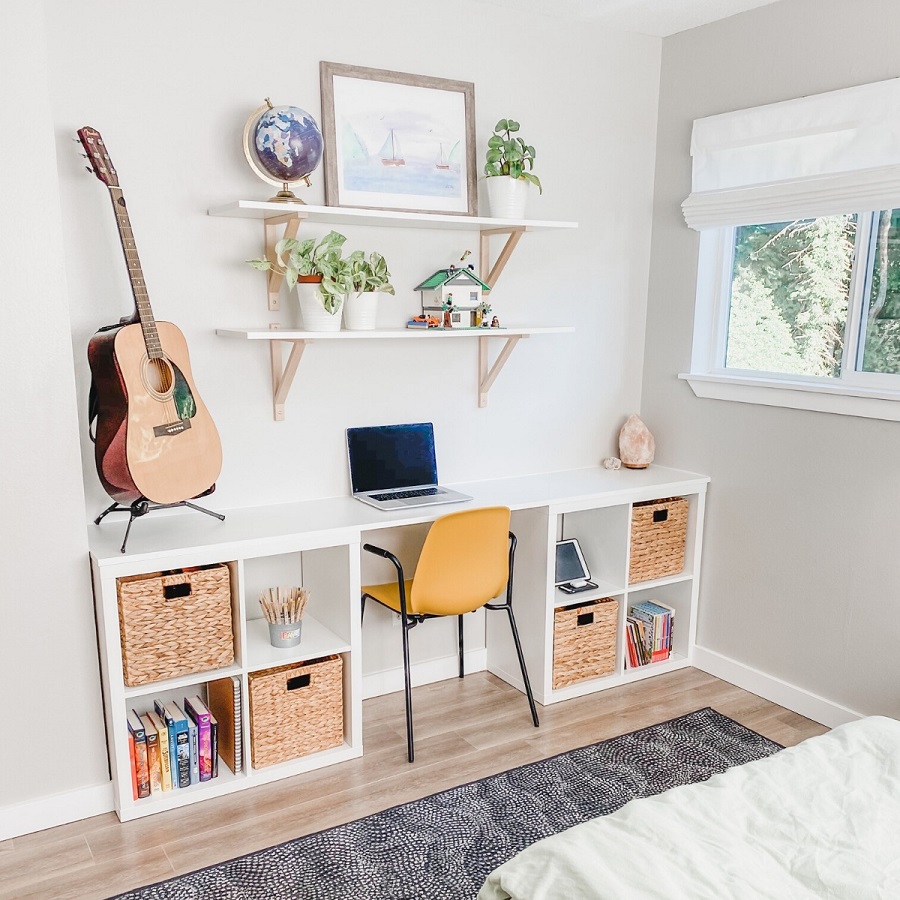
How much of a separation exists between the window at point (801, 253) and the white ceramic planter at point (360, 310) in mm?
1328

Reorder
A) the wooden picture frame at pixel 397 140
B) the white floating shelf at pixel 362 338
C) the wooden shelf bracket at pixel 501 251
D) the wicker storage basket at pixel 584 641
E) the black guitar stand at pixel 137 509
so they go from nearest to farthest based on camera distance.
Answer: the black guitar stand at pixel 137 509
the white floating shelf at pixel 362 338
the wooden picture frame at pixel 397 140
the wooden shelf bracket at pixel 501 251
the wicker storage basket at pixel 584 641

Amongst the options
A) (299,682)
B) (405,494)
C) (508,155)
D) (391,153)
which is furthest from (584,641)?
(391,153)

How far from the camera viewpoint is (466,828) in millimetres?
2369

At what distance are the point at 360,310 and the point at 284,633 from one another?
1.01 m

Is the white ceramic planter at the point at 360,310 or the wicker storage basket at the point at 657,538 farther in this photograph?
the wicker storage basket at the point at 657,538

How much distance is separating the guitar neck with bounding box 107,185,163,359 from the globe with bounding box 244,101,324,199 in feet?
1.36

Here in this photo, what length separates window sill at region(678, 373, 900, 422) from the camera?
2701 millimetres

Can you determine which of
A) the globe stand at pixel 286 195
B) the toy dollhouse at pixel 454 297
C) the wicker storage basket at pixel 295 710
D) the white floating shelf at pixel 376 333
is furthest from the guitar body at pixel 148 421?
the toy dollhouse at pixel 454 297

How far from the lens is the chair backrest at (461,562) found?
2.63 metres

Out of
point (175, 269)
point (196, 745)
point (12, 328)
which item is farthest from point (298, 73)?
point (196, 745)

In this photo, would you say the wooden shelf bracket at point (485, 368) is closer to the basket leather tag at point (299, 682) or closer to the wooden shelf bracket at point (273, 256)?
the wooden shelf bracket at point (273, 256)

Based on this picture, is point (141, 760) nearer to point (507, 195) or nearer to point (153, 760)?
point (153, 760)

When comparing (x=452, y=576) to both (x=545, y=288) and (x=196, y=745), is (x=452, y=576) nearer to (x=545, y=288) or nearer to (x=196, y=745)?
(x=196, y=745)

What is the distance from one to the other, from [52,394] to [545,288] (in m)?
1.80
